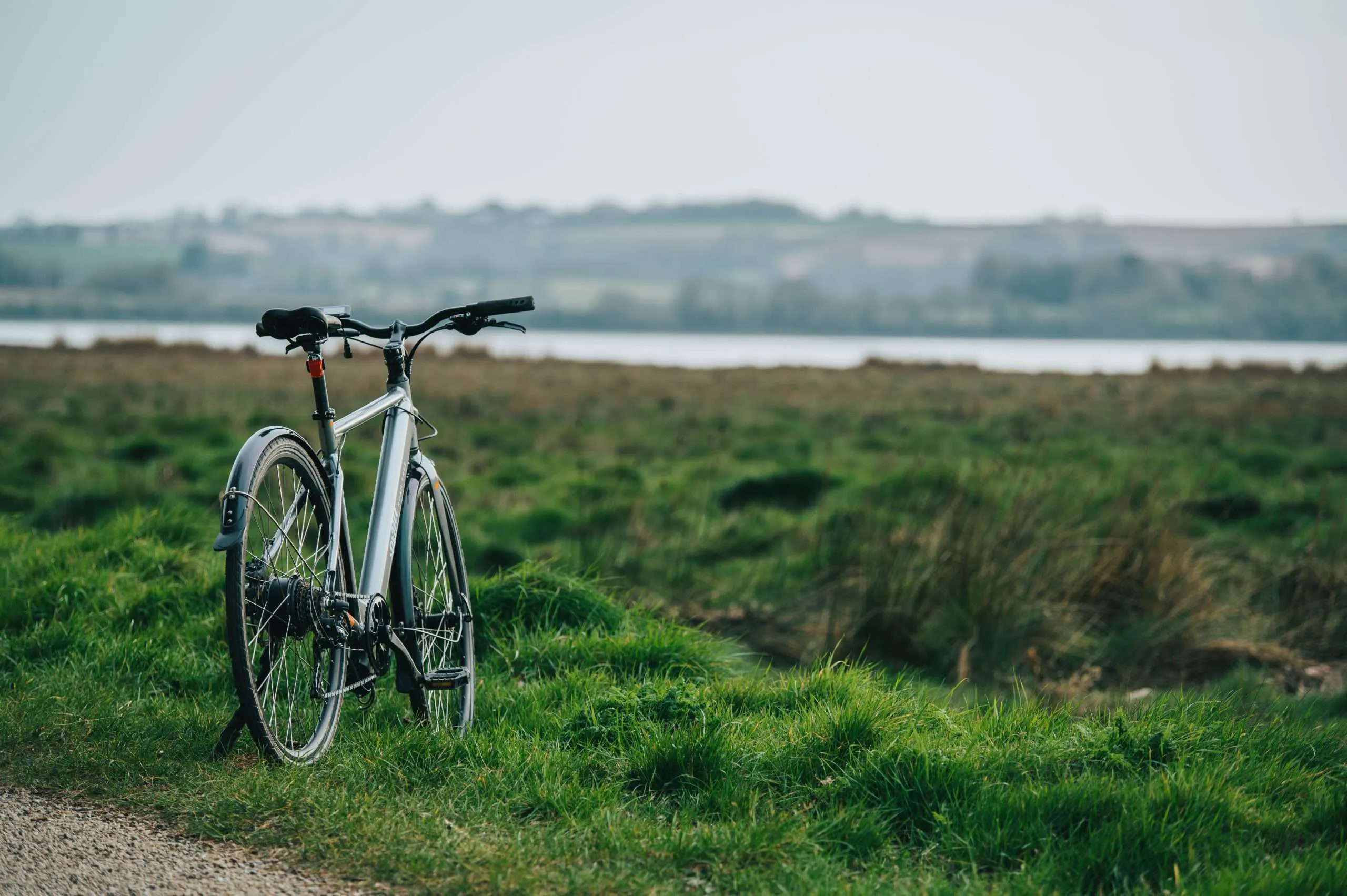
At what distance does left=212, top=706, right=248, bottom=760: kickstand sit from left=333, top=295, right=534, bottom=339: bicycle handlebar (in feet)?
4.71

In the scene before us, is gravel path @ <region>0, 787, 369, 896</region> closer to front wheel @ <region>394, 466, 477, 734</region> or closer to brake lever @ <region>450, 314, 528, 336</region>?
front wheel @ <region>394, 466, 477, 734</region>

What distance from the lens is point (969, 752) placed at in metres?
4.46

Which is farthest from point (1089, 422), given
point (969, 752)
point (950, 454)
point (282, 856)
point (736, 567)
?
point (282, 856)

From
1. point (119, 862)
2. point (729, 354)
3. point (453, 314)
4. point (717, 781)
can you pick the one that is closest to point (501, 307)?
point (453, 314)

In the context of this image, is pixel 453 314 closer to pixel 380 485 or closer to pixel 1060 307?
pixel 380 485

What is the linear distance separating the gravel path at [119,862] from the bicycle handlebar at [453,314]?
1.85 m

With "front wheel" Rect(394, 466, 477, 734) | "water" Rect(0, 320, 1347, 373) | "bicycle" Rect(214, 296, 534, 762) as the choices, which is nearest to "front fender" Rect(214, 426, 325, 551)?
"bicycle" Rect(214, 296, 534, 762)

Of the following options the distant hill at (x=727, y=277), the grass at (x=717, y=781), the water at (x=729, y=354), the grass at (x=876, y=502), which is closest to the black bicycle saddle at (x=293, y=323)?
the grass at (x=717, y=781)

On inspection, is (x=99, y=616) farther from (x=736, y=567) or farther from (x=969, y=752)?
(x=736, y=567)

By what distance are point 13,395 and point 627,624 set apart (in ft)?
64.3

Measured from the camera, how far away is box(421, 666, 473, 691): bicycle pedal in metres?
4.74

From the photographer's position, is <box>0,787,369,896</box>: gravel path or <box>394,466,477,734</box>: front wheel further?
<box>394,466,477,734</box>: front wheel

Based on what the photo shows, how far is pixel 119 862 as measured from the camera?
369 centimetres

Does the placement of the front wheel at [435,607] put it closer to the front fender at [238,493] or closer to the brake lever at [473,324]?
the brake lever at [473,324]
